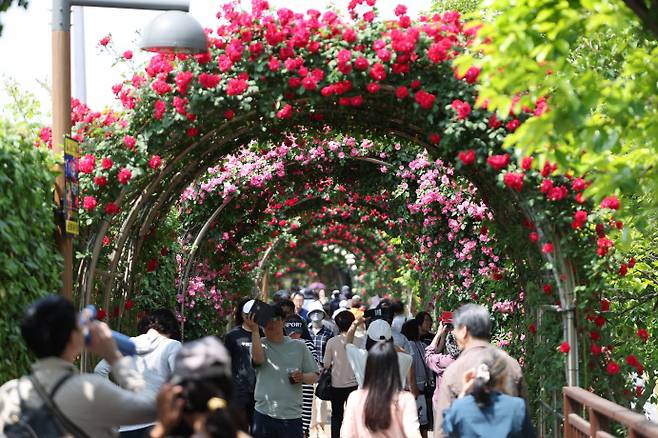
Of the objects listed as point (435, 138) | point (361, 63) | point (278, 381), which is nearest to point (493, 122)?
point (435, 138)

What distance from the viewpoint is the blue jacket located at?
5.89 metres

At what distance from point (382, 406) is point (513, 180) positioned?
2.90 metres

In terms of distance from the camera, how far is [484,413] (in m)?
5.91

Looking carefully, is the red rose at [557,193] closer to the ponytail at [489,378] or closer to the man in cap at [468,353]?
the man in cap at [468,353]

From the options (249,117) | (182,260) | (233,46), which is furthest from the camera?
(182,260)

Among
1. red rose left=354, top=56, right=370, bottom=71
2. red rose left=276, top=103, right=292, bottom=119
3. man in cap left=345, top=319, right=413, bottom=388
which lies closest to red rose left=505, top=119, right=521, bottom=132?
red rose left=354, top=56, right=370, bottom=71

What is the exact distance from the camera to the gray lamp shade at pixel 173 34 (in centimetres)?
757

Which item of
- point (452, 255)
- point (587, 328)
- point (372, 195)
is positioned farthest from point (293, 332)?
point (372, 195)

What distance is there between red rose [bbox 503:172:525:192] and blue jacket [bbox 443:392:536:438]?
3.16 m

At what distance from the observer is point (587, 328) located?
924 cm

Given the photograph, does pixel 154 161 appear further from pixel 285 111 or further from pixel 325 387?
pixel 325 387

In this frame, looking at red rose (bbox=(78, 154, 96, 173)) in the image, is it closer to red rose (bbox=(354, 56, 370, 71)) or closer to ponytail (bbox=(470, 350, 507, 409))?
red rose (bbox=(354, 56, 370, 71))

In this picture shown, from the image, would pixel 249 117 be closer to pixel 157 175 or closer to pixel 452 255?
pixel 157 175

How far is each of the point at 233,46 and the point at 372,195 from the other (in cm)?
911
